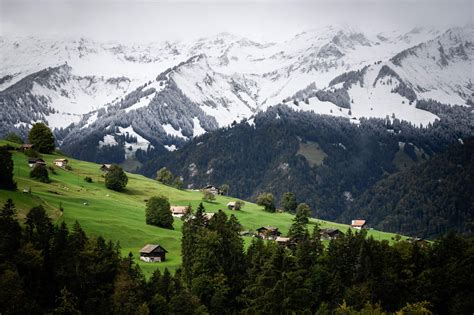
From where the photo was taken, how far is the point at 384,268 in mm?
127938

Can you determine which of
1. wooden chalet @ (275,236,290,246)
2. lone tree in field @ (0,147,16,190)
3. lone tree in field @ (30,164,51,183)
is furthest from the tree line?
lone tree in field @ (30,164,51,183)

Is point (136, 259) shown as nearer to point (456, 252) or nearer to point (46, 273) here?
point (46, 273)

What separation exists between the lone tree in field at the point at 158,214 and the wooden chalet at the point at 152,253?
1085 inches

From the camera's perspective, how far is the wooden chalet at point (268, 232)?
180 meters

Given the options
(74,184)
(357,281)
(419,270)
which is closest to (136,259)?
(357,281)

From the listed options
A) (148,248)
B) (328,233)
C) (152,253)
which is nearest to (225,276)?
(152,253)

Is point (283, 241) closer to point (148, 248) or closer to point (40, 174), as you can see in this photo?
point (148, 248)

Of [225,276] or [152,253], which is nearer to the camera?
[225,276]

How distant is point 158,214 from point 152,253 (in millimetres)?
31333

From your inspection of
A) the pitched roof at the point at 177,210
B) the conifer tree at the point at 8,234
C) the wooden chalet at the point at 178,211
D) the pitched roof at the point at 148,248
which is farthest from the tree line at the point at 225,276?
the pitched roof at the point at 177,210

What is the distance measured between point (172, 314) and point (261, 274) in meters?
21.4

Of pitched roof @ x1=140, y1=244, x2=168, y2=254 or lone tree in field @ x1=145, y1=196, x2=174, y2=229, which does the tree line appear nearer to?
pitched roof @ x1=140, y1=244, x2=168, y2=254

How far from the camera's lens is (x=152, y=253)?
449ft

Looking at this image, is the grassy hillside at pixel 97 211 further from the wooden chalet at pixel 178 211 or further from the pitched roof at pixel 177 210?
the pitched roof at pixel 177 210
